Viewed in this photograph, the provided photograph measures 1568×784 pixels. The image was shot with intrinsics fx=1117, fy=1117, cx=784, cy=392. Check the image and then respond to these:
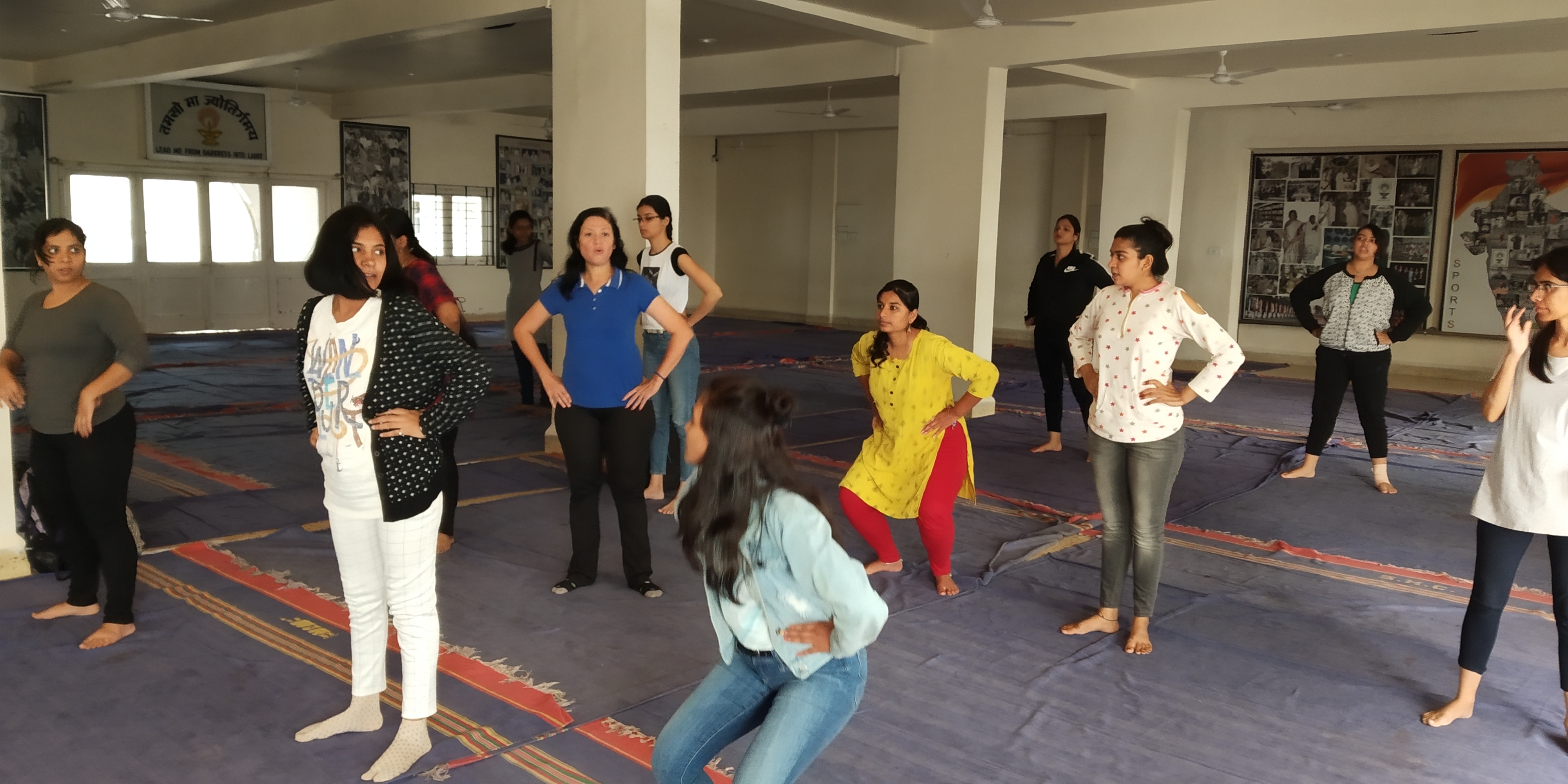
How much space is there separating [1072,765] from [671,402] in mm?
3306

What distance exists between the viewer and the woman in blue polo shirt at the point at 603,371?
422 cm

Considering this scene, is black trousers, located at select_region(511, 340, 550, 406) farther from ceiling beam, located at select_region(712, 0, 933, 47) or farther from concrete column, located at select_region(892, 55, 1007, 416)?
concrete column, located at select_region(892, 55, 1007, 416)

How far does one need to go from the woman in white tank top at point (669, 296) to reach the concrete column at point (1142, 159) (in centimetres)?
782

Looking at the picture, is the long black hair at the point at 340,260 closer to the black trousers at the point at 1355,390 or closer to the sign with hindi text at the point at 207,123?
the black trousers at the point at 1355,390

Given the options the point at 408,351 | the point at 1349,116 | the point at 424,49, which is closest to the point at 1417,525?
the point at 408,351

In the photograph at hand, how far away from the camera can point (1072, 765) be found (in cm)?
307

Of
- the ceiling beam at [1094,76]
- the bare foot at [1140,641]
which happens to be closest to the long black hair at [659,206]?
the bare foot at [1140,641]

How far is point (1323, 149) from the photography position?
13.0 m

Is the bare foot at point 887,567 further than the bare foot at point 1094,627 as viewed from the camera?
Yes

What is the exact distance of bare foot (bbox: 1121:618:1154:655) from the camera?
12.9 feet

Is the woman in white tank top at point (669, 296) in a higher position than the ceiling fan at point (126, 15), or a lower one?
lower

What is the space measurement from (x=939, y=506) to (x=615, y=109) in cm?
360

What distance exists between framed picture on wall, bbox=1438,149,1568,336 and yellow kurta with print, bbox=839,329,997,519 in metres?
10.1

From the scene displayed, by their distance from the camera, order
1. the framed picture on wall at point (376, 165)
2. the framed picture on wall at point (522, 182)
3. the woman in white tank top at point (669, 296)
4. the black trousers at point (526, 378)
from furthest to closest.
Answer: the framed picture on wall at point (522, 182)
the framed picture on wall at point (376, 165)
the black trousers at point (526, 378)
the woman in white tank top at point (669, 296)
